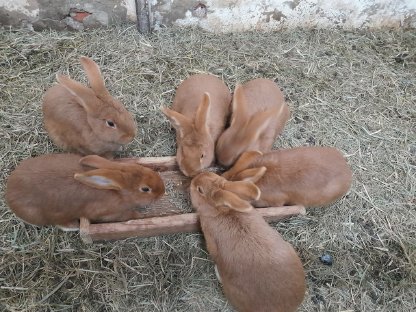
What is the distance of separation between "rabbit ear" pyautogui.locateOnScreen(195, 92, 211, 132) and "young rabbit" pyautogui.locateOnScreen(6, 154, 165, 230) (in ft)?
1.73

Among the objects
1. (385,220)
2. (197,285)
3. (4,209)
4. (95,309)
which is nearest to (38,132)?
(4,209)

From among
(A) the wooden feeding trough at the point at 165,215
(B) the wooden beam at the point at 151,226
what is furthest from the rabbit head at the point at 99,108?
(B) the wooden beam at the point at 151,226

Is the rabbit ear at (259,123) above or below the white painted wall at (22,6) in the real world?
below

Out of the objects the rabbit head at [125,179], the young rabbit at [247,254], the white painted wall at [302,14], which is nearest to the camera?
the young rabbit at [247,254]

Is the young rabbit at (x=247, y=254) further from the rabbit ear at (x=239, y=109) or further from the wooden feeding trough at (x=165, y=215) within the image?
the rabbit ear at (x=239, y=109)

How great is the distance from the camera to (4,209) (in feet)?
11.1

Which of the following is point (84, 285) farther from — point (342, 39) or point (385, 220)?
point (342, 39)

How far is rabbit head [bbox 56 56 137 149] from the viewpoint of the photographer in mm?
3191

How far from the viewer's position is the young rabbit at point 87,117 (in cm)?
323

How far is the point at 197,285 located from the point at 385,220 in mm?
1664

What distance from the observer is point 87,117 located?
3.30 meters

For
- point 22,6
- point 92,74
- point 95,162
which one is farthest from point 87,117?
point 22,6

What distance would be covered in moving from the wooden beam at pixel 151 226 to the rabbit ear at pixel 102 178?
0.29 meters

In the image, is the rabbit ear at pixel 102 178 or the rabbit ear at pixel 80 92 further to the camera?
the rabbit ear at pixel 80 92
